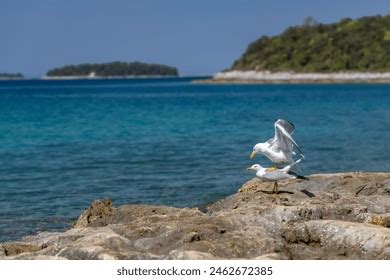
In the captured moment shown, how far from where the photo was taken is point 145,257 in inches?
353

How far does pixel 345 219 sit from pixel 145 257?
11.6ft

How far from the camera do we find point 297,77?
153750 mm

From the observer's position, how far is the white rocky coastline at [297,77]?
142 m

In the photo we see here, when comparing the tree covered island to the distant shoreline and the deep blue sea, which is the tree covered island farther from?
the deep blue sea

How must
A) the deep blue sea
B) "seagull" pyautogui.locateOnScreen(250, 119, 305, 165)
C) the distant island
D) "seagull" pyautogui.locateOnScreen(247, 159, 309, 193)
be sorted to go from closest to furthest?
"seagull" pyautogui.locateOnScreen(247, 159, 309, 193) < "seagull" pyautogui.locateOnScreen(250, 119, 305, 165) < the deep blue sea < the distant island

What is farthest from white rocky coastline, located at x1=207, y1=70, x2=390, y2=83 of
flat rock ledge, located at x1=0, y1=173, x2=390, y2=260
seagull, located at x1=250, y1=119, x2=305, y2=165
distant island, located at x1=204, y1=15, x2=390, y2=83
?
flat rock ledge, located at x1=0, y1=173, x2=390, y2=260

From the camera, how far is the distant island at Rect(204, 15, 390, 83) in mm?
149250

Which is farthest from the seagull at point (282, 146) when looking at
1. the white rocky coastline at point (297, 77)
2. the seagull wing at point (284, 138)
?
the white rocky coastline at point (297, 77)

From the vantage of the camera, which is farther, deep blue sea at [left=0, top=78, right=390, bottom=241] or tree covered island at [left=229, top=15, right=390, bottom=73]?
tree covered island at [left=229, top=15, right=390, bottom=73]

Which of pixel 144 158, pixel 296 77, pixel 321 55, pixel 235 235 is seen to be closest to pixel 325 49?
pixel 321 55

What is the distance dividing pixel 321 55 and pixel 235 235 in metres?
155

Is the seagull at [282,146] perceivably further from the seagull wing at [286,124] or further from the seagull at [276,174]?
the seagull at [276,174]
